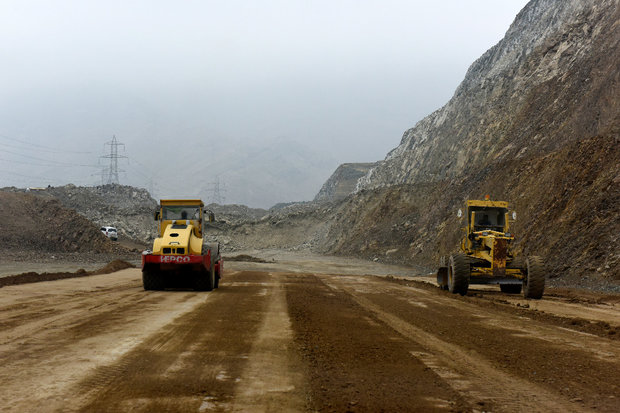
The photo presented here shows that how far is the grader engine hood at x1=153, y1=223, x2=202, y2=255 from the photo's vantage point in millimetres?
17219

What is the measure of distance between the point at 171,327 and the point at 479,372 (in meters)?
5.32

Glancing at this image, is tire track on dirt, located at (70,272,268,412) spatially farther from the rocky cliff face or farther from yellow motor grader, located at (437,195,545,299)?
the rocky cliff face

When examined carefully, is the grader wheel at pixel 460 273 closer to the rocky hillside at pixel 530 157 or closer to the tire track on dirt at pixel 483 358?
the tire track on dirt at pixel 483 358

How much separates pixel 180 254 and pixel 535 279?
11.0m

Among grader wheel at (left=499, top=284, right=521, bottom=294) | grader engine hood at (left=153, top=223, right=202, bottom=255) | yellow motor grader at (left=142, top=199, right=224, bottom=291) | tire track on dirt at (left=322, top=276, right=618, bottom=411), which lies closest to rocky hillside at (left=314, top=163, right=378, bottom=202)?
grader wheel at (left=499, top=284, right=521, bottom=294)

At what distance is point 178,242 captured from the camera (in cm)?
1733

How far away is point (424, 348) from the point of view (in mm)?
8039

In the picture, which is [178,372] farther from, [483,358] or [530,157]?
[530,157]

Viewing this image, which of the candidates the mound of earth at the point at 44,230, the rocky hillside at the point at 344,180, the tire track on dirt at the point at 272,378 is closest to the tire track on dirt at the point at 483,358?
the tire track on dirt at the point at 272,378

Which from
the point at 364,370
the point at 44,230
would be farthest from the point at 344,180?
the point at 364,370

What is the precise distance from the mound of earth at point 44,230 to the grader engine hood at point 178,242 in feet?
90.4

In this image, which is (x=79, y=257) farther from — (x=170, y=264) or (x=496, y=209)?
(x=496, y=209)

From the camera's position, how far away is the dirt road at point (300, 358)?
531cm

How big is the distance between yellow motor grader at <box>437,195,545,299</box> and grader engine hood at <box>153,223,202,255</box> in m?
8.51
